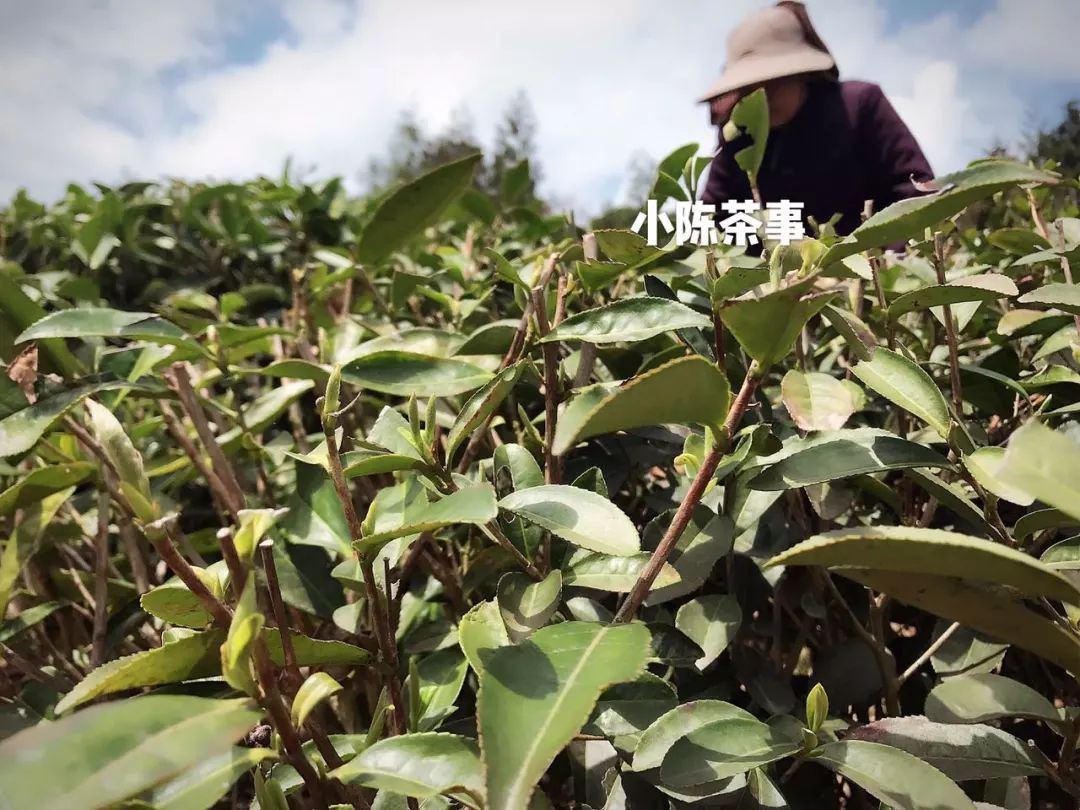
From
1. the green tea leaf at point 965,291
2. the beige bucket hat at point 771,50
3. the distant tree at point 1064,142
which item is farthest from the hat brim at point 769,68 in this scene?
the distant tree at point 1064,142

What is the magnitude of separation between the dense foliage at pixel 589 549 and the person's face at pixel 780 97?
1.26 m

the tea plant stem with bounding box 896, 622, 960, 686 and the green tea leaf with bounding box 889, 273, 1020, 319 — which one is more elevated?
the green tea leaf with bounding box 889, 273, 1020, 319

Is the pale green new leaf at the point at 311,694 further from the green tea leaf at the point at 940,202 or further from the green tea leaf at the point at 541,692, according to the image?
the green tea leaf at the point at 940,202

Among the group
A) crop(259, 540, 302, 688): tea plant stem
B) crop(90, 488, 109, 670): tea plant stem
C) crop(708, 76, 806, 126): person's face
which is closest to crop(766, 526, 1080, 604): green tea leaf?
crop(259, 540, 302, 688): tea plant stem

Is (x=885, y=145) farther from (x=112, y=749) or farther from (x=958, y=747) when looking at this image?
(x=112, y=749)

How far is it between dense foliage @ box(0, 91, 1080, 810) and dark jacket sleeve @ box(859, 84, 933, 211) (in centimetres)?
116

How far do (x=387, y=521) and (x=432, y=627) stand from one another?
0.55ft

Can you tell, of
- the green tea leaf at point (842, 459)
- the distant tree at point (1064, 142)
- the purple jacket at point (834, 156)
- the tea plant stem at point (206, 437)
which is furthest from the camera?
the distant tree at point (1064, 142)

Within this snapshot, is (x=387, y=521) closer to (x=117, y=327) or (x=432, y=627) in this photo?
(x=432, y=627)

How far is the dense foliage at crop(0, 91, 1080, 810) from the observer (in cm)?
42

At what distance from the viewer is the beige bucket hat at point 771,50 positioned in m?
2.20

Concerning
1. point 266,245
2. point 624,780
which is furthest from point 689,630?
point 266,245
